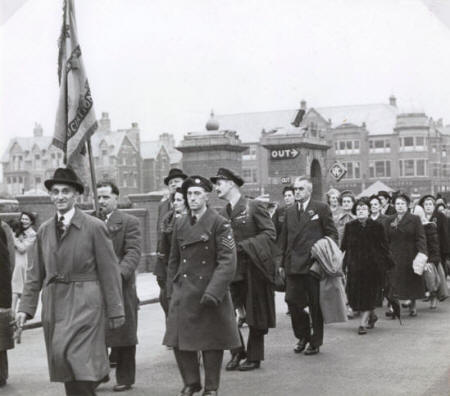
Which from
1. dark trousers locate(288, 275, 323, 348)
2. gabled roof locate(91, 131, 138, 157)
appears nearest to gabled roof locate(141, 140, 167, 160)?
gabled roof locate(91, 131, 138, 157)

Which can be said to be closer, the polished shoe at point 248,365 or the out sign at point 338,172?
the polished shoe at point 248,365

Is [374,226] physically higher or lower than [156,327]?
higher

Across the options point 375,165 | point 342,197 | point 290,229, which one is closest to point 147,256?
point 342,197

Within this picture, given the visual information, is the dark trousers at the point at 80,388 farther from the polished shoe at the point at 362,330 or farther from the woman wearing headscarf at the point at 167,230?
the polished shoe at the point at 362,330

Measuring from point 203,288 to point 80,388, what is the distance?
4.98ft

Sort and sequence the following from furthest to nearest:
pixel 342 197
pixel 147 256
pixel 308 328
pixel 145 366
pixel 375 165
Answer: pixel 375 165 → pixel 147 256 → pixel 342 197 → pixel 308 328 → pixel 145 366

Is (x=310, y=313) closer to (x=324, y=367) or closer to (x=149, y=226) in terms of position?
(x=324, y=367)

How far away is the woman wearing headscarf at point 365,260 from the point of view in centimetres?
1130

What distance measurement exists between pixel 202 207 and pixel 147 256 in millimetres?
13654

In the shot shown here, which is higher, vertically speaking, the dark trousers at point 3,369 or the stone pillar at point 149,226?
the stone pillar at point 149,226

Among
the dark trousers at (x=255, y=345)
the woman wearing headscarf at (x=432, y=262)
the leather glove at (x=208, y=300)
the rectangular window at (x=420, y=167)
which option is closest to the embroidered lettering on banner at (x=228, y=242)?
the leather glove at (x=208, y=300)

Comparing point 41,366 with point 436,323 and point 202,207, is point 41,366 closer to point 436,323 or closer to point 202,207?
point 202,207

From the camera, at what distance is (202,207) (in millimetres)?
7105

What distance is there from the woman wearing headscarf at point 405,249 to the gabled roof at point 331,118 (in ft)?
269
